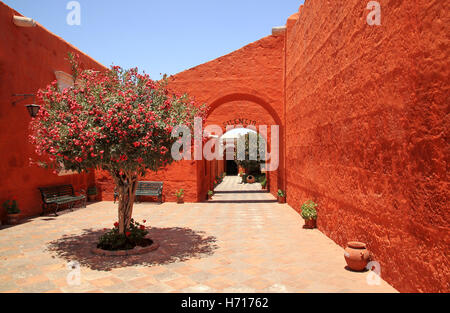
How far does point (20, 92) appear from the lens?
29.7 feet

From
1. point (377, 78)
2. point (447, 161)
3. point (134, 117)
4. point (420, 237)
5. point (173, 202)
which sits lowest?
point (173, 202)

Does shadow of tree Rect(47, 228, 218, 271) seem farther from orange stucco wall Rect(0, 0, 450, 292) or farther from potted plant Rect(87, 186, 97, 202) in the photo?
potted plant Rect(87, 186, 97, 202)

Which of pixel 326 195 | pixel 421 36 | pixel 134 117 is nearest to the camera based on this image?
pixel 421 36

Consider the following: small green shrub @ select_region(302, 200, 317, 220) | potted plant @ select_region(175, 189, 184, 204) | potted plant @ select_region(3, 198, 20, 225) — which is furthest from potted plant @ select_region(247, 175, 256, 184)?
potted plant @ select_region(3, 198, 20, 225)

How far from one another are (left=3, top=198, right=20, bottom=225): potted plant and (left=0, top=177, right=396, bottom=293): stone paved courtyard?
26 centimetres

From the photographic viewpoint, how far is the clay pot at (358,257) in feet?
15.6

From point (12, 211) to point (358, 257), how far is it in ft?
26.8

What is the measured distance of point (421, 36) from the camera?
11.7 ft

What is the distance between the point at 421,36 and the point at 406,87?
1.88ft

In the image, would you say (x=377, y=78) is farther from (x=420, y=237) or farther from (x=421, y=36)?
(x=420, y=237)

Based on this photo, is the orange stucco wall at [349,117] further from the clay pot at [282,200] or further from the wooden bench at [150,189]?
the clay pot at [282,200]

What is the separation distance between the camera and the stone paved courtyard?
14.4ft
